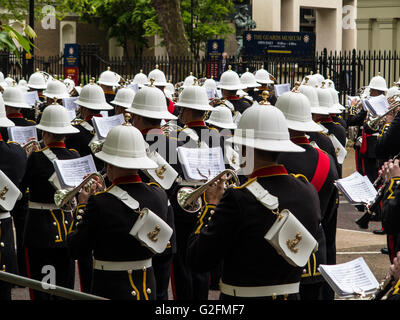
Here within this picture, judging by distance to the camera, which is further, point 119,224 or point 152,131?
point 152,131

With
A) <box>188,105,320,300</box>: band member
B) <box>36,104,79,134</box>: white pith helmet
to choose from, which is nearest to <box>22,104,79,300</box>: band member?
<box>36,104,79,134</box>: white pith helmet

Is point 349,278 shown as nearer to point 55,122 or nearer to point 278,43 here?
point 55,122

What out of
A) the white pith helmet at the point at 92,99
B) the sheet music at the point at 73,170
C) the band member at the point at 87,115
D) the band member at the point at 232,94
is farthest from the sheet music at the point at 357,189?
the band member at the point at 232,94

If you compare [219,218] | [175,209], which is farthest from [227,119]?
[219,218]

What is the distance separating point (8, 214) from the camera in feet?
23.1

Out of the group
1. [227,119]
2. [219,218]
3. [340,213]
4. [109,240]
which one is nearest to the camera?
[219,218]

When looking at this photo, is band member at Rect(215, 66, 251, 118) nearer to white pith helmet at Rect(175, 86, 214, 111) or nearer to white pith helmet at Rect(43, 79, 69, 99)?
white pith helmet at Rect(43, 79, 69, 99)

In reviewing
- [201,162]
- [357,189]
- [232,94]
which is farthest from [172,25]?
[357,189]

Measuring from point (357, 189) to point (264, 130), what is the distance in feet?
7.98

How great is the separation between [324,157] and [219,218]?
2.11 meters

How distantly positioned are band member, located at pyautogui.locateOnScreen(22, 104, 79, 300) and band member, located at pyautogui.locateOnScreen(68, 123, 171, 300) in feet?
6.53
